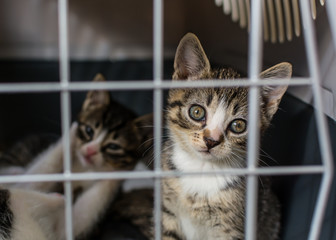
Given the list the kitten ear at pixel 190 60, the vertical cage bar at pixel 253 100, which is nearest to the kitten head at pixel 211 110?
the kitten ear at pixel 190 60

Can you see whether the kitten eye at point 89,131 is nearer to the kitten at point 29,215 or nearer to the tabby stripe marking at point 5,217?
the kitten at point 29,215

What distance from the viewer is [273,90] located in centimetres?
122

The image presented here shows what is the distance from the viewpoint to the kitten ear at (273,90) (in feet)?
3.72

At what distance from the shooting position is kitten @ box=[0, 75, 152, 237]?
1626 millimetres

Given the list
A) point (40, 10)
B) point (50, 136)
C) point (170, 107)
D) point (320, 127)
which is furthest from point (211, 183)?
point (40, 10)

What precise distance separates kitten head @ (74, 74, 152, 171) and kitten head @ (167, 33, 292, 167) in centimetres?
45

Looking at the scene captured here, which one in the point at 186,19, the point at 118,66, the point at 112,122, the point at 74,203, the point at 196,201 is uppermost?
the point at 186,19

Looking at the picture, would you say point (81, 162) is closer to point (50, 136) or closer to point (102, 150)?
point (102, 150)

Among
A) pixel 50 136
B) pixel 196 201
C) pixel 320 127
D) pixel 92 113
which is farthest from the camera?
pixel 50 136

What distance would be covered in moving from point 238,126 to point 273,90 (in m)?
0.16

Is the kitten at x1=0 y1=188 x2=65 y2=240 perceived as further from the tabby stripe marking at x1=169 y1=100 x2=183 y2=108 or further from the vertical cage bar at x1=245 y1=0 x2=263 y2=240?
the vertical cage bar at x1=245 y1=0 x2=263 y2=240

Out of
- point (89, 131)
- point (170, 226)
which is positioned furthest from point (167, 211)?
point (89, 131)

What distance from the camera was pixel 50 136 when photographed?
2021 millimetres

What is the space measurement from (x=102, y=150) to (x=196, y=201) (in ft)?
1.94
